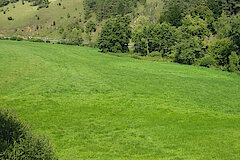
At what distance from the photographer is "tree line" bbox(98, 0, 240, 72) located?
77.4m

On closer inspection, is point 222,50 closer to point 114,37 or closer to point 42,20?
point 114,37

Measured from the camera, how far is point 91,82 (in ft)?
155

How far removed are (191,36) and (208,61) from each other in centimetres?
1042

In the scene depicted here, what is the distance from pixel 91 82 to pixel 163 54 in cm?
5063

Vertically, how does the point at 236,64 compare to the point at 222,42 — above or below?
below

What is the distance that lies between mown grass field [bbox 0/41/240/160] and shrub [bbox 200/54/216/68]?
54.1 feet

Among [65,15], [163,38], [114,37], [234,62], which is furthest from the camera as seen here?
[65,15]

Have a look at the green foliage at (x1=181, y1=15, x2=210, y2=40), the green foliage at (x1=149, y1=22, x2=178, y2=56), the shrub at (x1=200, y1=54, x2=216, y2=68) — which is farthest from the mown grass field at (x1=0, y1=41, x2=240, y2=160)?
the green foliage at (x1=149, y1=22, x2=178, y2=56)

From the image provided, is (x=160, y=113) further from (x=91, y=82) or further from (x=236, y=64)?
(x=236, y=64)

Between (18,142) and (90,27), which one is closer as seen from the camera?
(18,142)

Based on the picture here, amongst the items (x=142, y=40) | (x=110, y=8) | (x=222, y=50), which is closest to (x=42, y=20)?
(x=110, y=8)

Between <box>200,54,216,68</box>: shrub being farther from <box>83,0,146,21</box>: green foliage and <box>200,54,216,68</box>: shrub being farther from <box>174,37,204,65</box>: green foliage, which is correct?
<box>83,0,146,21</box>: green foliage

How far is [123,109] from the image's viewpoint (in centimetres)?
3475

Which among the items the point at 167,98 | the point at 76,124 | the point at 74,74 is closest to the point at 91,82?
the point at 74,74
